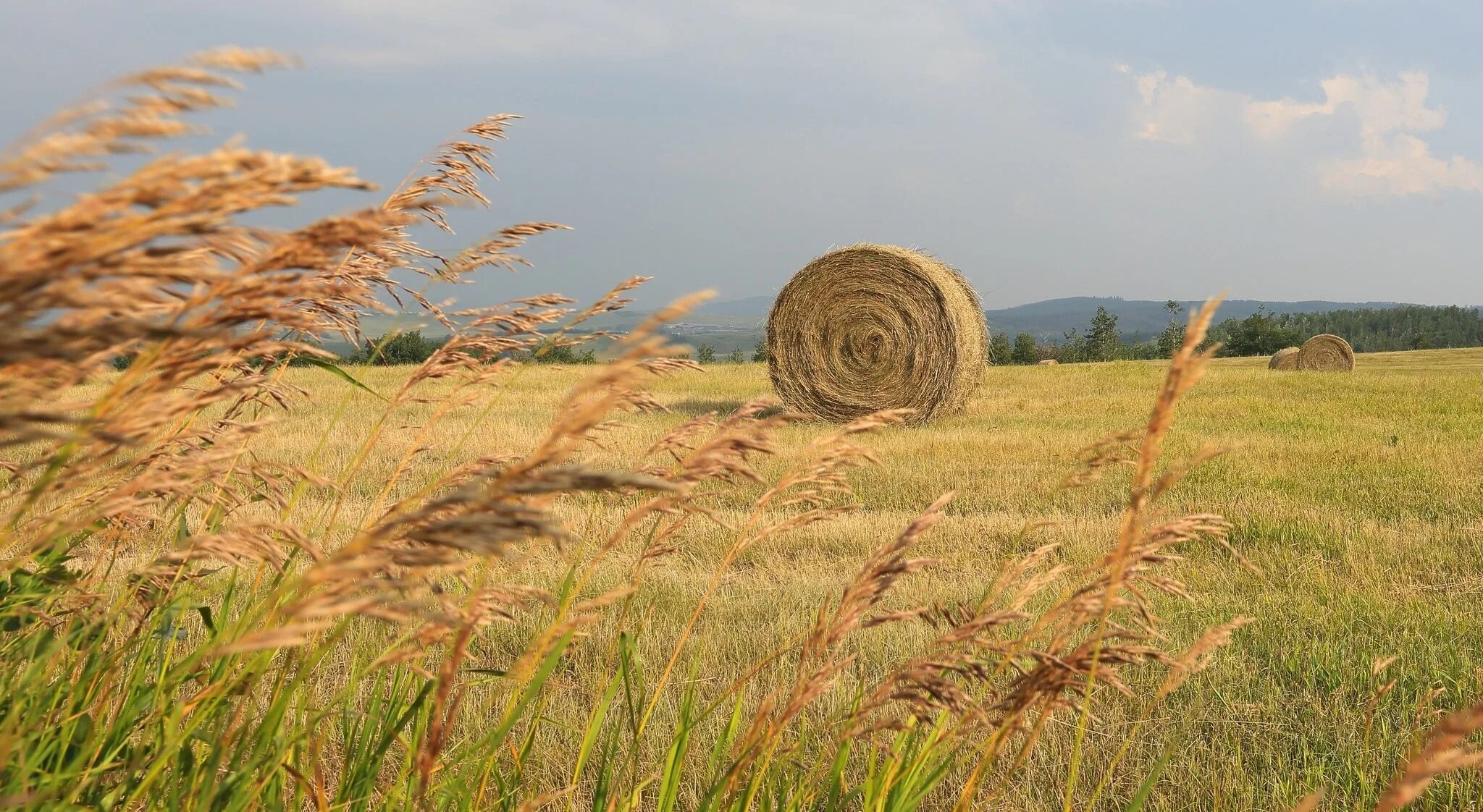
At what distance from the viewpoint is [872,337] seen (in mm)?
14070

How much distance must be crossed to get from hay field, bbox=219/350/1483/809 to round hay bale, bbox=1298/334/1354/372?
50.3 feet

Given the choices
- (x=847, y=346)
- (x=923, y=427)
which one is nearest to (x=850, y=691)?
(x=923, y=427)

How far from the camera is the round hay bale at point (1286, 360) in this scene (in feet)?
92.2

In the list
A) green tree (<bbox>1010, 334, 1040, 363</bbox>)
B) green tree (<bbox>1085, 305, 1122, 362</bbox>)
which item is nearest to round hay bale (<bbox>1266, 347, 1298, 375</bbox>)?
green tree (<bbox>1010, 334, 1040, 363</bbox>)

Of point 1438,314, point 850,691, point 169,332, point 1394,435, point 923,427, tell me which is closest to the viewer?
point 169,332

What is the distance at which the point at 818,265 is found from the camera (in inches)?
560

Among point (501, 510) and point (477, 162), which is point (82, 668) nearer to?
point (477, 162)

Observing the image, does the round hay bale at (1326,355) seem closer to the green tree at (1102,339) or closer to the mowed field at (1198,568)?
the mowed field at (1198,568)

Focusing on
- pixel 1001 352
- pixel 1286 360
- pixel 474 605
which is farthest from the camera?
pixel 1001 352

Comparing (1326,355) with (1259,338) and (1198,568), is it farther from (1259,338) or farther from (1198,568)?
(1259,338)

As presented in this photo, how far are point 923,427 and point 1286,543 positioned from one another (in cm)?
647

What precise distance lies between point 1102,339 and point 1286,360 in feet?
114

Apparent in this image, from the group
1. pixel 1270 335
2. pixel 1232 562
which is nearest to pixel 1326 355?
pixel 1232 562

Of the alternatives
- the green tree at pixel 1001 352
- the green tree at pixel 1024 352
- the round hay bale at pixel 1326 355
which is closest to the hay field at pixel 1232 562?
the round hay bale at pixel 1326 355
